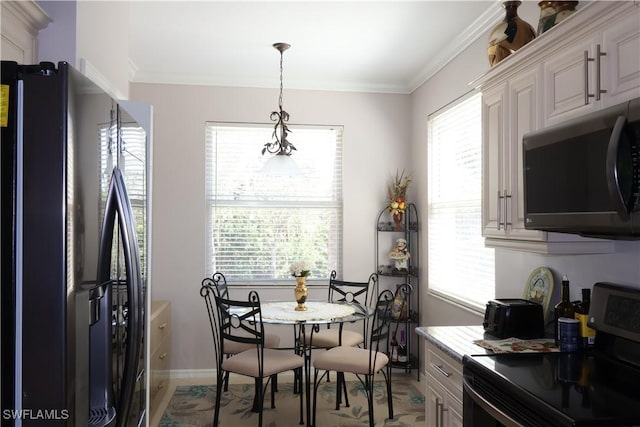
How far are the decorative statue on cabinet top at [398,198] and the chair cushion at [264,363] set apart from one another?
170cm

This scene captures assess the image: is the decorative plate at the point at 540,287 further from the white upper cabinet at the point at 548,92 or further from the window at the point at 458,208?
the window at the point at 458,208

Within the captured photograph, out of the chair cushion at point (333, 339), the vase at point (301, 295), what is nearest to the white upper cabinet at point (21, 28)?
the vase at point (301, 295)

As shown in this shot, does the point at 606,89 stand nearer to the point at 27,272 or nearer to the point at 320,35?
the point at 27,272

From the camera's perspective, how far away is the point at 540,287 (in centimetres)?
248

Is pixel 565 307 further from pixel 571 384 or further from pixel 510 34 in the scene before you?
pixel 510 34

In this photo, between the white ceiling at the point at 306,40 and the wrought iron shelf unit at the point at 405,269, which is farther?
the wrought iron shelf unit at the point at 405,269

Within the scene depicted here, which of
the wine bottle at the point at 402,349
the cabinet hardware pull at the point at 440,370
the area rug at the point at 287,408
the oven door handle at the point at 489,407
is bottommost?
the area rug at the point at 287,408

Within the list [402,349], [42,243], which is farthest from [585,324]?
[402,349]

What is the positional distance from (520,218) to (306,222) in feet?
8.91

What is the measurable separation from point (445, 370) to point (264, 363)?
4.78 ft

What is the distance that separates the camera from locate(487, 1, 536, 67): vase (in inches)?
94.7

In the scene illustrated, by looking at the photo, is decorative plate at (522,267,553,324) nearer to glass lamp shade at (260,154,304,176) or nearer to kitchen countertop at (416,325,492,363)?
kitchen countertop at (416,325,492,363)

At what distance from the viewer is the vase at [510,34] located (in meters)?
2.41

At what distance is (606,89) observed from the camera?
1.74 metres
